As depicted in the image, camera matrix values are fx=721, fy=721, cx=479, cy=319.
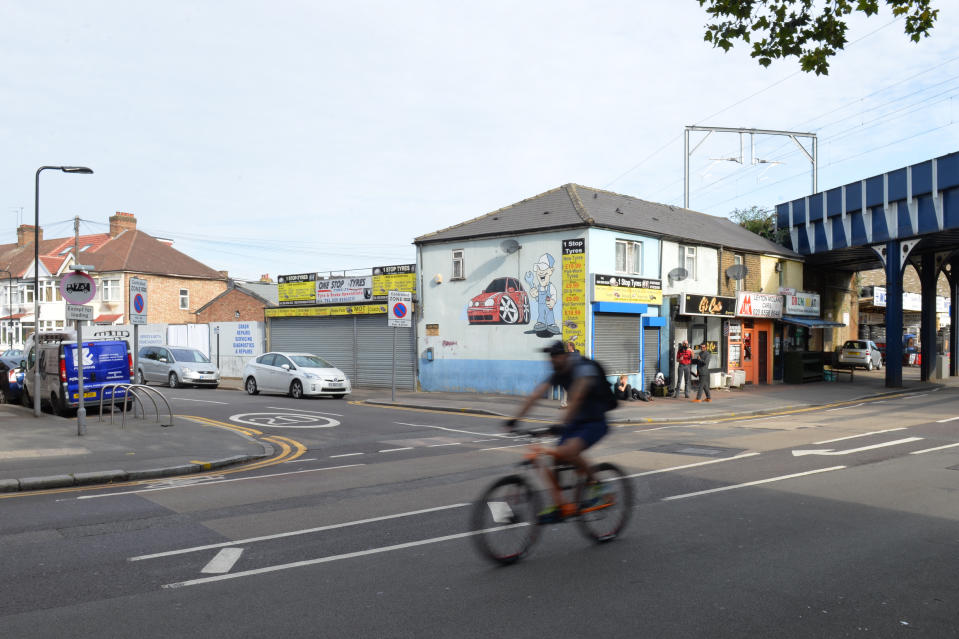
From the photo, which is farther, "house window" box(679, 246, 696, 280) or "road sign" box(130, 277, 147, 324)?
"house window" box(679, 246, 696, 280)

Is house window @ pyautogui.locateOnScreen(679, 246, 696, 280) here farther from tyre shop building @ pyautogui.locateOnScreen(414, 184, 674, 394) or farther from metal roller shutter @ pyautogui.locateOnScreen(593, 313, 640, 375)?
metal roller shutter @ pyautogui.locateOnScreen(593, 313, 640, 375)

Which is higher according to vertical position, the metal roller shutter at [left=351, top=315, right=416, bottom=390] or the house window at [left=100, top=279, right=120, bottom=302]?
the house window at [left=100, top=279, right=120, bottom=302]

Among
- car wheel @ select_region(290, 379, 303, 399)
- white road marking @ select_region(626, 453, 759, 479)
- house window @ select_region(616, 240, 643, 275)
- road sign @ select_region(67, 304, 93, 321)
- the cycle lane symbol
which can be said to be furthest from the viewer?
house window @ select_region(616, 240, 643, 275)

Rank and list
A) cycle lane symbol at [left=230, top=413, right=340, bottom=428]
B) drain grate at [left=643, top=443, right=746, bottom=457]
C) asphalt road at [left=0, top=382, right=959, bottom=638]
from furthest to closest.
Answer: cycle lane symbol at [left=230, top=413, right=340, bottom=428], drain grate at [left=643, top=443, right=746, bottom=457], asphalt road at [left=0, top=382, right=959, bottom=638]

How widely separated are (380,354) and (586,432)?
2168 cm

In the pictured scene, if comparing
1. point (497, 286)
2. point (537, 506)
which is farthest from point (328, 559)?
point (497, 286)

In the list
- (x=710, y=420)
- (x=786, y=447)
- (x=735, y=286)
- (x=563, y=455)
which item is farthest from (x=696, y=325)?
(x=563, y=455)

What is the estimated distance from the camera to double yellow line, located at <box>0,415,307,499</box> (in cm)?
899

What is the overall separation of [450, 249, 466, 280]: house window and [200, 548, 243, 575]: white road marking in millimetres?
19085

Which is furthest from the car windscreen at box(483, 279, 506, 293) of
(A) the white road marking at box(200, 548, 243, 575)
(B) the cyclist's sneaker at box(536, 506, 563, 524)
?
(A) the white road marking at box(200, 548, 243, 575)

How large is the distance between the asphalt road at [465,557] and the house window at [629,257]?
12.9 m

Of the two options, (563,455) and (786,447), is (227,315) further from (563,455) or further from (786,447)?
(563,455)

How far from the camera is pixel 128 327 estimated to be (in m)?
45.4

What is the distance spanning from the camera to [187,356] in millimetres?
27938
